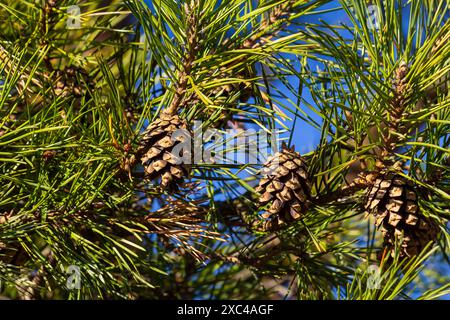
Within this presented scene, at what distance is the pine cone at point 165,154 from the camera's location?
2.19 feet

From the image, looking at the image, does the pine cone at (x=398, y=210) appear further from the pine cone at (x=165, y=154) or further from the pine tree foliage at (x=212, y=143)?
the pine cone at (x=165, y=154)

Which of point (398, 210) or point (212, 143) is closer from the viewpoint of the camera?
point (398, 210)

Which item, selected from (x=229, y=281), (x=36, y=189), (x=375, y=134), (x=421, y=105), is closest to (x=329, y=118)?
(x=375, y=134)

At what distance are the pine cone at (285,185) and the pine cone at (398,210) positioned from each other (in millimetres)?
72

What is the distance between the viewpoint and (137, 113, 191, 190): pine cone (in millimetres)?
669

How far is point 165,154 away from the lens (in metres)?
0.67

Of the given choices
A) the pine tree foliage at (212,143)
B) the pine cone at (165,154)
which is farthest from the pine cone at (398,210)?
the pine cone at (165,154)

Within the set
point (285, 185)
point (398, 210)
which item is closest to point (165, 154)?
point (285, 185)

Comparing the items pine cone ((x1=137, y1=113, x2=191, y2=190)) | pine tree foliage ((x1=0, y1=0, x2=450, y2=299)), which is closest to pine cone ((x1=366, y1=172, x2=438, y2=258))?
pine tree foliage ((x1=0, y1=0, x2=450, y2=299))

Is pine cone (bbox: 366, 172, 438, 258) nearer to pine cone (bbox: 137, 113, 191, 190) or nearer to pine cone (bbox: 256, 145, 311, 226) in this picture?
pine cone (bbox: 256, 145, 311, 226)

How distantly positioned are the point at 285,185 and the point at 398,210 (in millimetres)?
117

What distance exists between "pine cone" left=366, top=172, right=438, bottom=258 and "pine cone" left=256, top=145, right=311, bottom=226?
0.24 ft

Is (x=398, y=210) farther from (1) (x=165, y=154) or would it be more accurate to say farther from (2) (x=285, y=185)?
(1) (x=165, y=154)
